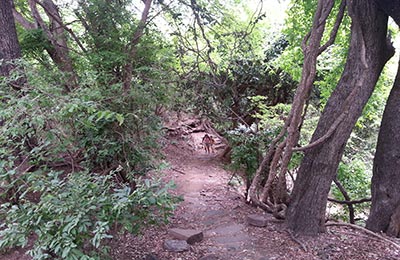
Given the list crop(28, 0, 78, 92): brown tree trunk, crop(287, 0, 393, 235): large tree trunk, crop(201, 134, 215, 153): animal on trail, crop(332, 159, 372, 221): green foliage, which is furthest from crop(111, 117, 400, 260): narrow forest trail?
crop(201, 134, 215, 153): animal on trail

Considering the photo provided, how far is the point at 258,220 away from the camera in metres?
3.15

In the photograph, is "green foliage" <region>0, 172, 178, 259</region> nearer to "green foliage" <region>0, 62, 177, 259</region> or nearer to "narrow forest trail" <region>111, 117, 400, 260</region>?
"green foliage" <region>0, 62, 177, 259</region>

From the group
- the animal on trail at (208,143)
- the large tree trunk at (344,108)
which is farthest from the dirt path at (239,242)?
the animal on trail at (208,143)

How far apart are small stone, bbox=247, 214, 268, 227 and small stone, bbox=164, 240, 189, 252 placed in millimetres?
844

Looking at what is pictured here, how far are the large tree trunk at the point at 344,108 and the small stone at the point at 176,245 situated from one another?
105cm

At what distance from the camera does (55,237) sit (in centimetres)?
158

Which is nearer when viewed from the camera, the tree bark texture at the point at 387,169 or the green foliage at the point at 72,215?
the green foliage at the point at 72,215

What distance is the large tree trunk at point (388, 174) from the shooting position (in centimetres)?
279

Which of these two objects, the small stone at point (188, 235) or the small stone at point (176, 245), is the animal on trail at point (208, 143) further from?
the small stone at point (176, 245)

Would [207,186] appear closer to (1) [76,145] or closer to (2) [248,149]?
(2) [248,149]

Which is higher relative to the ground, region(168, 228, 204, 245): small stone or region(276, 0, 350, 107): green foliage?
region(276, 0, 350, 107): green foliage

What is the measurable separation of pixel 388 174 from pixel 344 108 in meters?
0.88

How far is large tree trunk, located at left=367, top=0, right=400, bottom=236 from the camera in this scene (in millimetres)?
2795

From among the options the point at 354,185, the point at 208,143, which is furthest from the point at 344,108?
the point at 208,143
